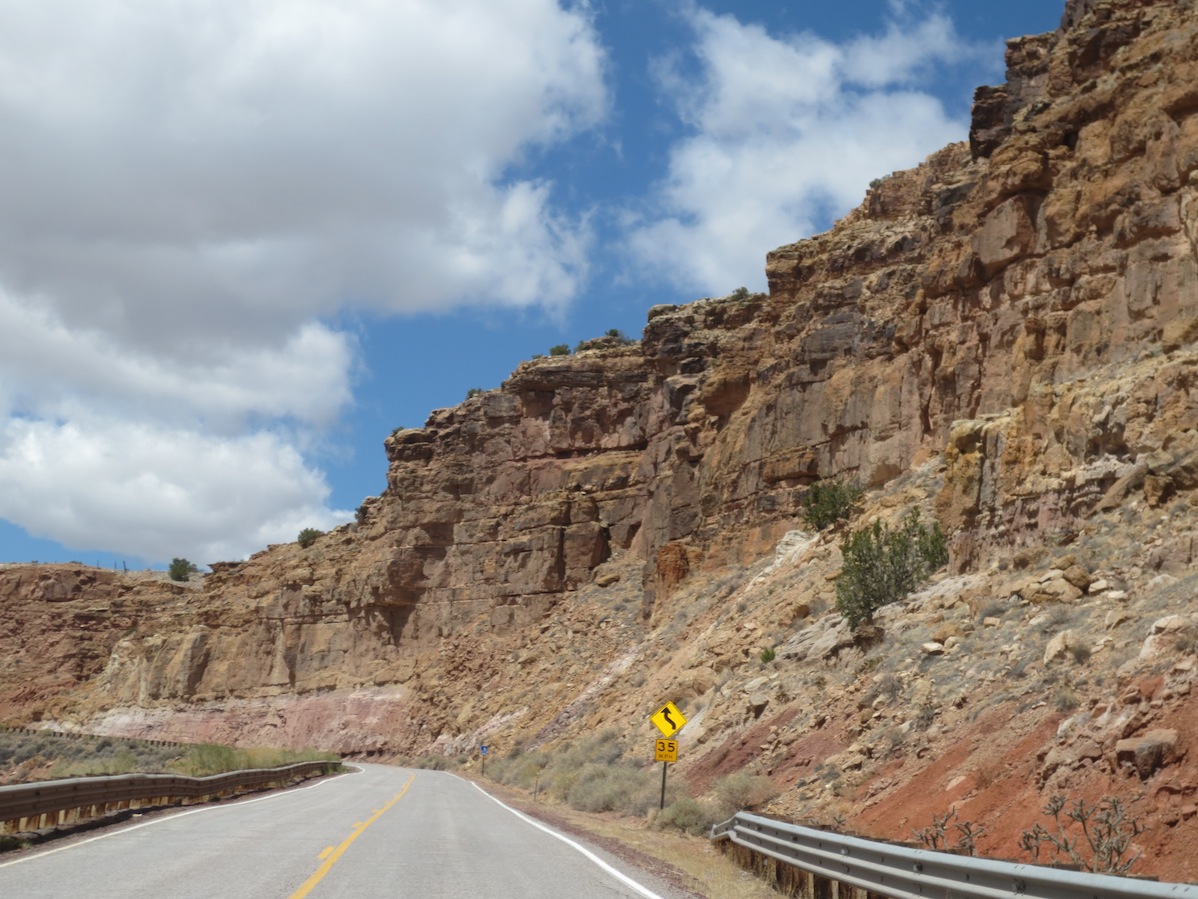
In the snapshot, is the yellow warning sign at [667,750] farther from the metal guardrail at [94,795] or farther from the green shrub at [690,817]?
the metal guardrail at [94,795]

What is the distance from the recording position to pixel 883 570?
94.6 feet

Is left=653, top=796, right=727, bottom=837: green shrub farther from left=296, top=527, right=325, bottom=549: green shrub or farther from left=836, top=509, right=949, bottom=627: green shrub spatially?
left=296, top=527, right=325, bottom=549: green shrub

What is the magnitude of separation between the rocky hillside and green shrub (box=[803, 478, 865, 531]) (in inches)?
34.0

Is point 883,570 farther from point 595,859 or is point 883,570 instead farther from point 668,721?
point 595,859

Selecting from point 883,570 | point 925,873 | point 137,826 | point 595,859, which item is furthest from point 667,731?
point 925,873

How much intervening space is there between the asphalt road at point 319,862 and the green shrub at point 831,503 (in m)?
24.5

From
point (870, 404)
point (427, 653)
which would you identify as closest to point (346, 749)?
point (427, 653)

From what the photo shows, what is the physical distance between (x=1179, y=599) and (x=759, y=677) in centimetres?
1502

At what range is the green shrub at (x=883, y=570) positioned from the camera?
28.4 m

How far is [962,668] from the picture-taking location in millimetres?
20047

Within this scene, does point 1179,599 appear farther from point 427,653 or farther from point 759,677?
point 427,653

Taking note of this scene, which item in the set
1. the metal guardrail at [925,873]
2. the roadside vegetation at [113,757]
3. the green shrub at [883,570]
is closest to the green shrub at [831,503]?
the green shrub at [883,570]

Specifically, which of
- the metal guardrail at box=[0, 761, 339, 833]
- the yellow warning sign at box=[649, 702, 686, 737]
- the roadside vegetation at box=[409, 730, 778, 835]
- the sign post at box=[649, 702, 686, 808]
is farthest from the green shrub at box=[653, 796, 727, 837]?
the metal guardrail at box=[0, 761, 339, 833]

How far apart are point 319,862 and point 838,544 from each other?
2949 cm
